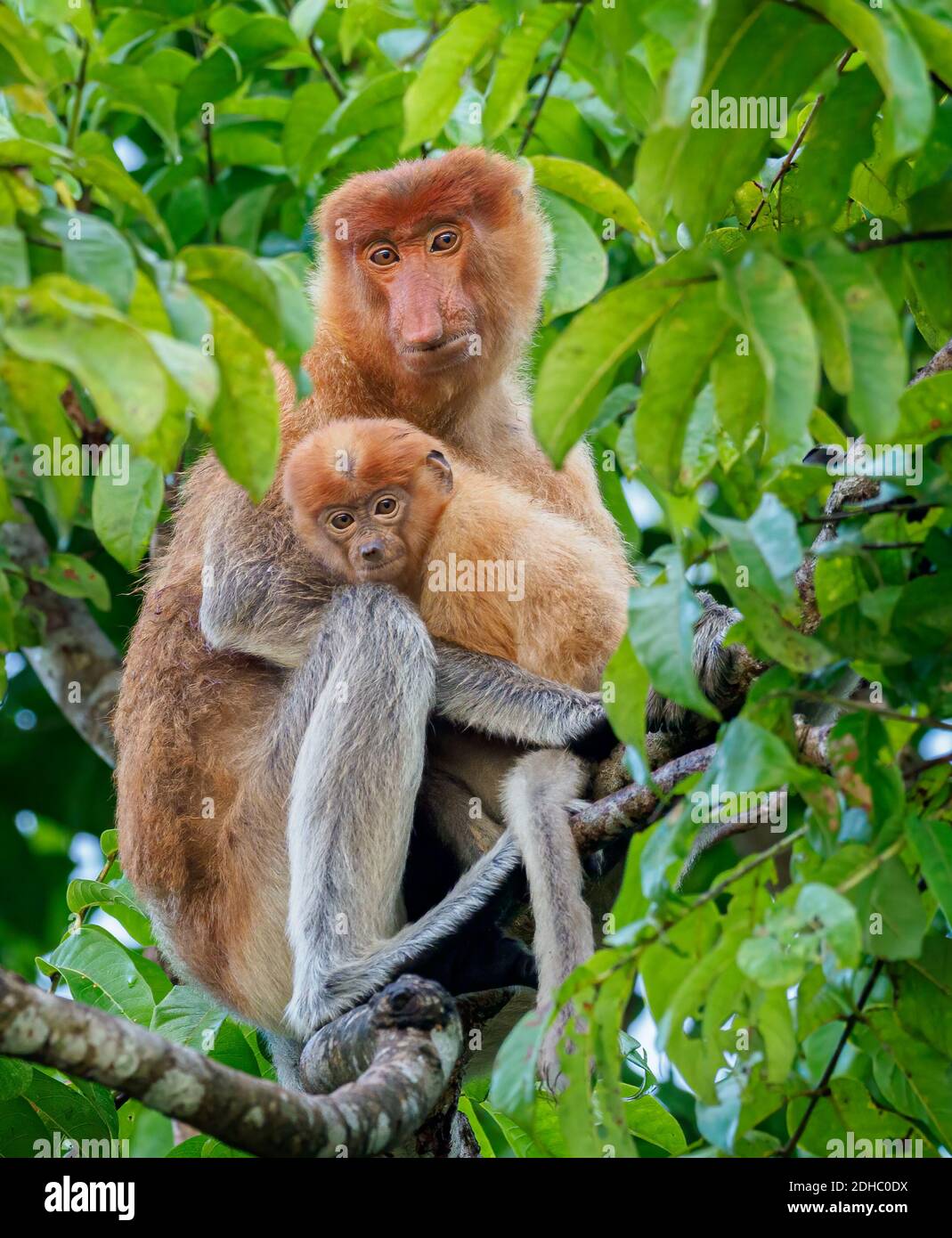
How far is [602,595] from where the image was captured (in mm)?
4285

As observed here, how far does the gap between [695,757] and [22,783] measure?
15.9ft

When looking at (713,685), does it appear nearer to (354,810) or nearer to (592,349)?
(354,810)

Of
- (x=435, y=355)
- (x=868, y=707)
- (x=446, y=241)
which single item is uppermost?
(x=446, y=241)

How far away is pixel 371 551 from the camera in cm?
432

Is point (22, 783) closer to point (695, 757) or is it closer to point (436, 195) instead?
point (436, 195)

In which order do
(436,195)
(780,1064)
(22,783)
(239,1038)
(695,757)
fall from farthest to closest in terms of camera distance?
(22,783), (436,195), (239,1038), (695,757), (780,1064)

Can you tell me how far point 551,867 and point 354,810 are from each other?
1.91ft

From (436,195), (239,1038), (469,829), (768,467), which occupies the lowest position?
(239,1038)

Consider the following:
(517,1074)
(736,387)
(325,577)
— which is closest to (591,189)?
(325,577)

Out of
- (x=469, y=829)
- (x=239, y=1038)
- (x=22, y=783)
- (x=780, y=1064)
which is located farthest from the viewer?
(x=22, y=783)

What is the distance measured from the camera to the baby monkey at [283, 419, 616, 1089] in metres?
4.27

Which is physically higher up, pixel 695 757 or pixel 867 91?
pixel 867 91

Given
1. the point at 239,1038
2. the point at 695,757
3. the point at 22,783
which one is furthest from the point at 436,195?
the point at 22,783

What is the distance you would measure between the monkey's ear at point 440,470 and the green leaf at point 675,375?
2241mm
